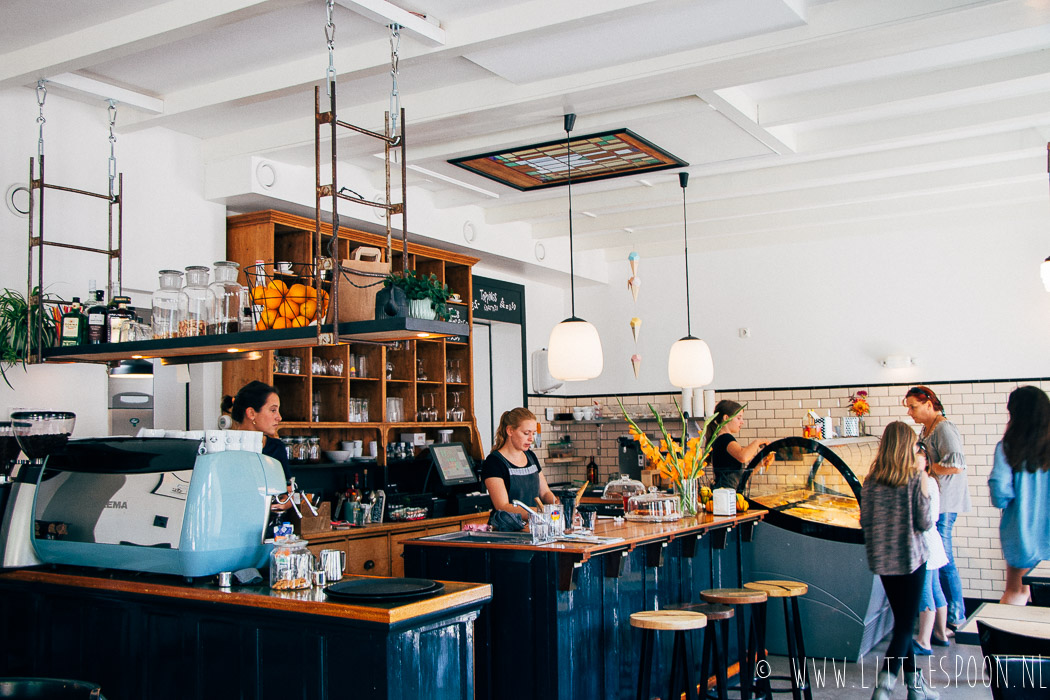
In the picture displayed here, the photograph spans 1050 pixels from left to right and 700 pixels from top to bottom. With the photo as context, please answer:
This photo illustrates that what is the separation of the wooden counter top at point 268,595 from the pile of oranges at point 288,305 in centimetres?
100

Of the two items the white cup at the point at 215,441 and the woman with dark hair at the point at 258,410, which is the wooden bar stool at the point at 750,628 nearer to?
the woman with dark hair at the point at 258,410

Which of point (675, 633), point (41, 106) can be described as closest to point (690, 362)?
point (675, 633)

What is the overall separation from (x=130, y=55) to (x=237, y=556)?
8.89ft

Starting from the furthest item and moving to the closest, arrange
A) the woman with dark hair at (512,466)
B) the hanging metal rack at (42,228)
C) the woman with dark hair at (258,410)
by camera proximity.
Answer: the woman with dark hair at (512,466) < the woman with dark hair at (258,410) < the hanging metal rack at (42,228)

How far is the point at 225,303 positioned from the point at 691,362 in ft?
12.3

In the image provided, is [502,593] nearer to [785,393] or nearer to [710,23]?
[710,23]

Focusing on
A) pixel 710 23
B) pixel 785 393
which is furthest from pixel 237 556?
pixel 785 393

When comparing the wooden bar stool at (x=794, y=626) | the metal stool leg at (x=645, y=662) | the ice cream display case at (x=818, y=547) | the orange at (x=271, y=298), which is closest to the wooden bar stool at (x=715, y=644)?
the metal stool leg at (x=645, y=662)

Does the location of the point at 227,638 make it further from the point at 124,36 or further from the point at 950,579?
the point at 950,579

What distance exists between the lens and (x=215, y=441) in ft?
11.5

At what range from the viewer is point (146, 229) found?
5.56 meters

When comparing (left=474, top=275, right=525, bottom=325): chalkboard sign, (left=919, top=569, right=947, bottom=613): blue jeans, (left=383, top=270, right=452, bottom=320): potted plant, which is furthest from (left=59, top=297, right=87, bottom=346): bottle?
(left=919, top=569, right=947, bottom=613): blue jeans

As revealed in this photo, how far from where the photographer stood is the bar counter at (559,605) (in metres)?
4.35

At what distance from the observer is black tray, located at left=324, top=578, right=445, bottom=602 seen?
3.02 meters
